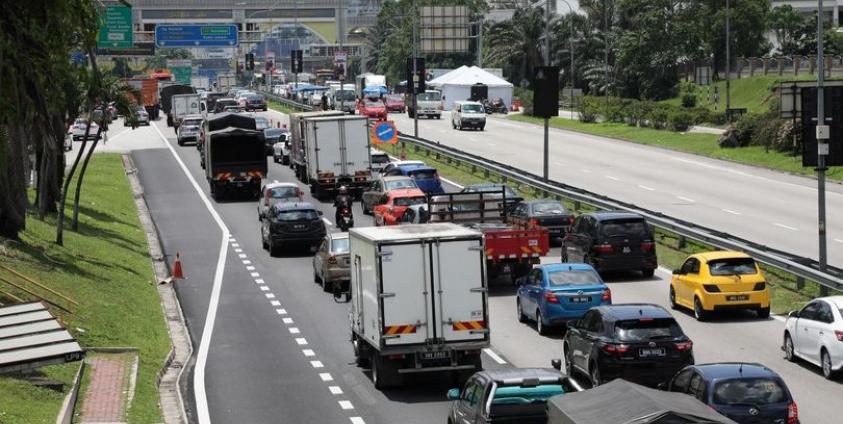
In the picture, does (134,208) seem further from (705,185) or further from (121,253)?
(705,185)

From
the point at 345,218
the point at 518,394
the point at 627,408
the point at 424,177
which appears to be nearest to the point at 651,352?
the point at 518,394

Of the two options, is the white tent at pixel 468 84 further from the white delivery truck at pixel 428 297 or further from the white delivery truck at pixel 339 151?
the white delivery truck at pixel 428 297

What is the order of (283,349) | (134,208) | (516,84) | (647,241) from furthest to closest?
(516,84) < (134,208) < (647,241) < (283,349)

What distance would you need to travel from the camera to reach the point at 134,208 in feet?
193

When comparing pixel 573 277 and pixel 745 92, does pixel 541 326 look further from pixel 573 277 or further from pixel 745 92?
pixel 745 92

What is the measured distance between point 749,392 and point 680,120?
68.4 m

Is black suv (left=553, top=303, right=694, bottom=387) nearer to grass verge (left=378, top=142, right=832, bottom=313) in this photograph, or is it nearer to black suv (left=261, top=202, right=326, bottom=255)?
grass verge (left=378, top=142, right=832, bottom=313)

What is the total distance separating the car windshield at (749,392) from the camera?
18.8 m

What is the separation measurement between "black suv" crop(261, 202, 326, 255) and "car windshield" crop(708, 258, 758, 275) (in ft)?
54.4

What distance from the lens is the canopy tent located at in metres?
13.2

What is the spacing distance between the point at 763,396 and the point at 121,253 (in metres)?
28.1

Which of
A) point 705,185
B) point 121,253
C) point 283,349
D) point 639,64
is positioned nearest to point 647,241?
point 283,349

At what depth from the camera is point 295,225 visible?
4438 centimetres

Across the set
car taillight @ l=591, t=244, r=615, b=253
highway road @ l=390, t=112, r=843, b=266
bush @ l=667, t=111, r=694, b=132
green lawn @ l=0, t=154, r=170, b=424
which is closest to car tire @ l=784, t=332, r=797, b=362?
car taillight @ l=591, t=244, r=615, b=253
